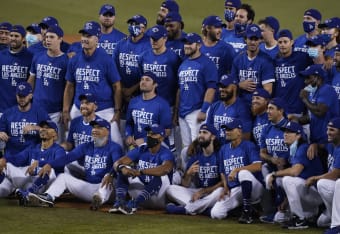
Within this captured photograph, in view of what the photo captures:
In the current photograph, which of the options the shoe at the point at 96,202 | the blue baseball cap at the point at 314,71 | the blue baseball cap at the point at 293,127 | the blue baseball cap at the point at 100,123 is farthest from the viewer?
the blue baseball cap at the point at 100,123

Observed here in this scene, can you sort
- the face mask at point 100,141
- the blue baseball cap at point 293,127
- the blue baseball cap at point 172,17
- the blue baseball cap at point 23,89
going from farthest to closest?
the blue baseball cap at point 172,17 → the blue baseball cap at point 23,89 → the face mask at point 100,141 → the blue baseball cap at point 293,127

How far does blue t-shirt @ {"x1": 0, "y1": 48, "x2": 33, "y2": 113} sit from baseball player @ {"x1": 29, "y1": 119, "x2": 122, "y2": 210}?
1440 millimetres

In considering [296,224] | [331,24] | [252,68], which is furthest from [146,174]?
[331,24]

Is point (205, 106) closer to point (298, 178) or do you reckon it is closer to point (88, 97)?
point (88, 97)

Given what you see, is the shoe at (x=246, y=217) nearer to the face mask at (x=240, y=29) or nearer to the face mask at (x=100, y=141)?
the face mask at (x=100, y=141)

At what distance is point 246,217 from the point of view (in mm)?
10305

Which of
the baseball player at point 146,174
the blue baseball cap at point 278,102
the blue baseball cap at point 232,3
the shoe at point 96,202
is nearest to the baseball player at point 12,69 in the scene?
the baseball player at point 146,174

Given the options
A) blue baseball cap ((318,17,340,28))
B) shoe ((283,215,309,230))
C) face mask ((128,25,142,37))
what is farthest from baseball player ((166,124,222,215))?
blue baseball cap ((318,17,340,28))

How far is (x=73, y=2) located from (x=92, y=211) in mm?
8978

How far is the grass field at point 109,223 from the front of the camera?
977 cm

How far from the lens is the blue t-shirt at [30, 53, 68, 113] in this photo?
1214 cm

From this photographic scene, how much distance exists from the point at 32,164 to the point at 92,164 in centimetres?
65

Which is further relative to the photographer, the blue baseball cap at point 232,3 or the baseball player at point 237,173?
the blue baseball cap at point 232,3

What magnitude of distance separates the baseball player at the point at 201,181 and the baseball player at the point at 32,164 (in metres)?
1.35
